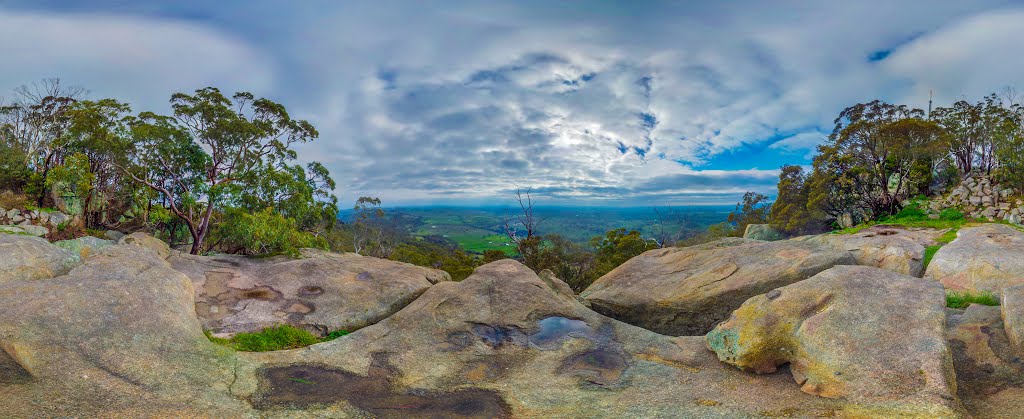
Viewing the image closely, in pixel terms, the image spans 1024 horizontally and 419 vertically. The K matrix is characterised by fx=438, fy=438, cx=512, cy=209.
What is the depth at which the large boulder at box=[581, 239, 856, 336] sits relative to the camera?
16156mm

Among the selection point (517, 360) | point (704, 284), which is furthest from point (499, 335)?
point (704, 284)

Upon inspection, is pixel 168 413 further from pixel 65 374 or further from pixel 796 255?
pixel 796 255

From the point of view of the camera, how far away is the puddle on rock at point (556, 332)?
14.0 m

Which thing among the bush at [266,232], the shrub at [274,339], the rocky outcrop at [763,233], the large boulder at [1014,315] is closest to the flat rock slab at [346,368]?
the shrub at [274,339]

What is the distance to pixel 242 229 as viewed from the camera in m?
26.1

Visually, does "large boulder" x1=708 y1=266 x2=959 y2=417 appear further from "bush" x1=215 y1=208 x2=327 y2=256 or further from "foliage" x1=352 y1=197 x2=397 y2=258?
"foliage" x1=352 y1=197 x2=397 y2=258

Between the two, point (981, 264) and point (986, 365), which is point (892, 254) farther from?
point (986, 365)

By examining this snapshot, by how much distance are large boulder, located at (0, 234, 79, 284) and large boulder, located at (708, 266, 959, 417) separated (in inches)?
801

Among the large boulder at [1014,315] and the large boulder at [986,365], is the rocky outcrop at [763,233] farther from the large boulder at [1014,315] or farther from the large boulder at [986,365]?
the large boulder at [1014,315]

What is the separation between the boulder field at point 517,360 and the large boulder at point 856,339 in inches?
1.4

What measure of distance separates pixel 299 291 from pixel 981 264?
26638 mm

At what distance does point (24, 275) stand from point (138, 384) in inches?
313

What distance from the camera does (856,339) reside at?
32.5ft

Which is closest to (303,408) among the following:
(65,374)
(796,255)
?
(65,374)
